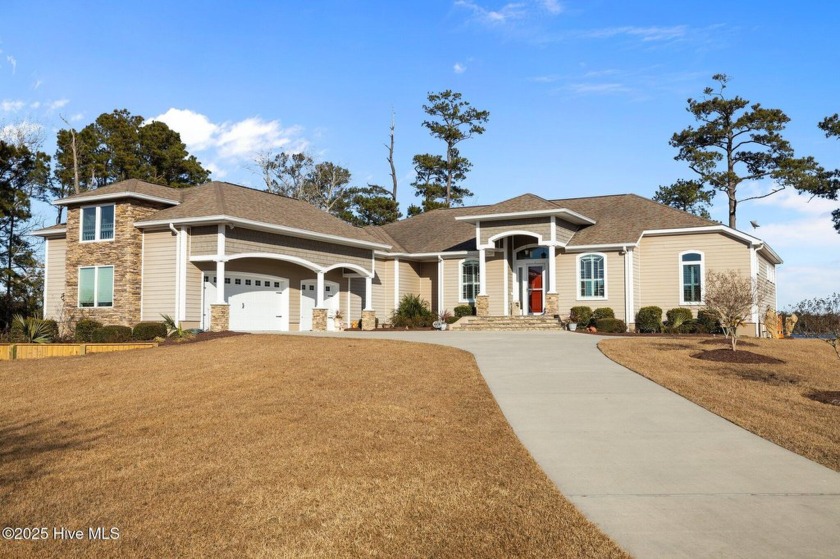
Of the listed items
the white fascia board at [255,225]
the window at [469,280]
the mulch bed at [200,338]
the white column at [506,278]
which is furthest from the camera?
the window at [469,280]

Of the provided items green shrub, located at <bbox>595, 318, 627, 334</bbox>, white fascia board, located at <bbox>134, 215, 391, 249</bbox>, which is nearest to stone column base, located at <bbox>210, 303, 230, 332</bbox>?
white fascia board, located at <bbox>134, 215, 391, 249</bbox>

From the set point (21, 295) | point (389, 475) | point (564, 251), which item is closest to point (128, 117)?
point (21, 295)

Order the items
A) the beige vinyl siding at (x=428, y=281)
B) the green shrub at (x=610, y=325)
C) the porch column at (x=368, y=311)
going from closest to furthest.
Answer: the green shrub at (x=610, y=325)
the porch column at (x=368, y=311)
the beige vinyl siding at (x=428, y=281)

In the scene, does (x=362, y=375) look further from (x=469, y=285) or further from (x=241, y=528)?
(x=469, y=285)

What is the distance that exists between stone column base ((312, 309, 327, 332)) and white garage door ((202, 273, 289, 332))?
3.48 feet

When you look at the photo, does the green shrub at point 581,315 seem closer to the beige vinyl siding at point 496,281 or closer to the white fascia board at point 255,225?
the beige vinyl siding at point 496,281

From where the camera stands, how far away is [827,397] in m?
10.9

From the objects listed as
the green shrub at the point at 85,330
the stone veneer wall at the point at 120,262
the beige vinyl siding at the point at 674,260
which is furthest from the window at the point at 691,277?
the green shrub at the point at 85,330

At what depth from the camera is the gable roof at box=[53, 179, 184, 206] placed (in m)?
24.3

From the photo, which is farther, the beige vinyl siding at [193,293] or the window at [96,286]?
the window at [96,286]

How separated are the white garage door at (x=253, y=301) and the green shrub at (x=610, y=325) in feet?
39.4

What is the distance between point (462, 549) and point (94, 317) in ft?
75.7

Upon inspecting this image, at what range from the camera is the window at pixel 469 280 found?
30.6 meters

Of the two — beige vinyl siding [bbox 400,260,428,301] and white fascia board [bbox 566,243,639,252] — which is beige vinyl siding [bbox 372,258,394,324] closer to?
beige vinyl siding [bbox 400,260,428,301]
